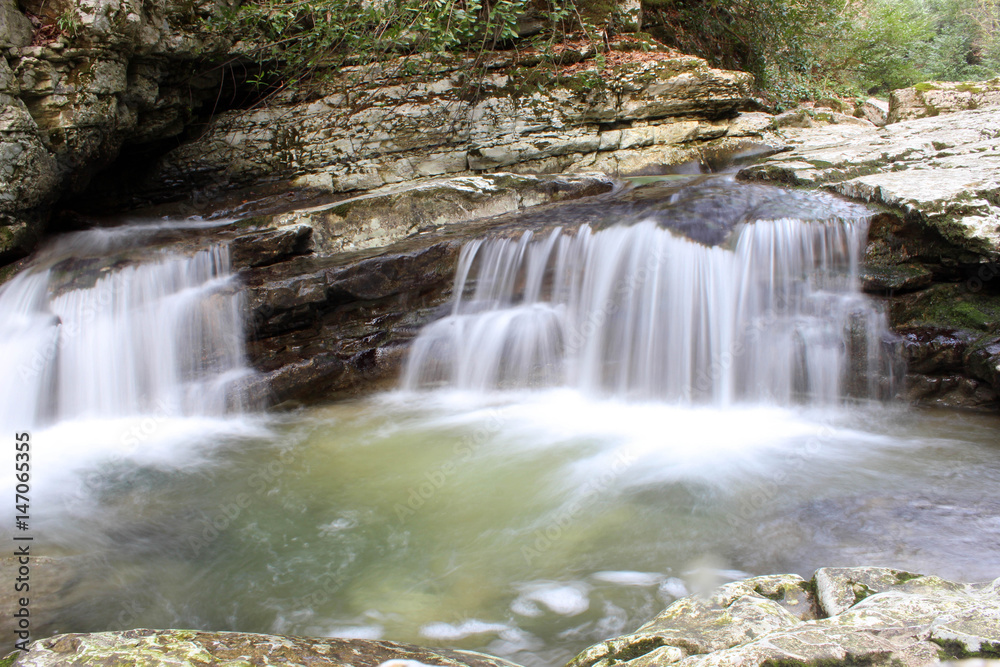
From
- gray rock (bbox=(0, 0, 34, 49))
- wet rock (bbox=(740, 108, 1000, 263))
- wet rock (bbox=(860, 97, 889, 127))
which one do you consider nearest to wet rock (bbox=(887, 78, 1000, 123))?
wet rock (bbox=(740, 108, 1000, 263))

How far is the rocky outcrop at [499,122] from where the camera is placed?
28.4 feet

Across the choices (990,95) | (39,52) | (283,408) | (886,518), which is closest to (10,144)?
(39,52)

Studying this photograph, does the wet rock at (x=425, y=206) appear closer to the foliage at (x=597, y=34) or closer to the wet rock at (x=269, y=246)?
the wet rock at (x=269, y=246)

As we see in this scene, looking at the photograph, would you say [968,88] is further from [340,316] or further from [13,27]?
[13,27]

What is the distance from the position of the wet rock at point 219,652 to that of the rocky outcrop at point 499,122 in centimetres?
746

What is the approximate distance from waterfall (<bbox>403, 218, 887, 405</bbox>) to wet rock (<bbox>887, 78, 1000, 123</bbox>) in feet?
19.3

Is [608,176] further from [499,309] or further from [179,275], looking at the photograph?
[179,275]

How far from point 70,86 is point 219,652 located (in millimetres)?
7077

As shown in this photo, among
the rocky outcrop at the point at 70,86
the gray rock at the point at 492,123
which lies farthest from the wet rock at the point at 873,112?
the rocky outcrop at the point at 70,86

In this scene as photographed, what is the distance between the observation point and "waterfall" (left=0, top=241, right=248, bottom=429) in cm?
578

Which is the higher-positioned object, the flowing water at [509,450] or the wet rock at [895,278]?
the wet rock at [895,278]

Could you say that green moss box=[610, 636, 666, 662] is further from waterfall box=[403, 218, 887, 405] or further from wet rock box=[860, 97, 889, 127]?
wet rock box=[860, 97, 889, 127]

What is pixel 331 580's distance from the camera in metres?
3.25

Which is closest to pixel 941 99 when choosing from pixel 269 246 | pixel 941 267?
pixel 941 267
